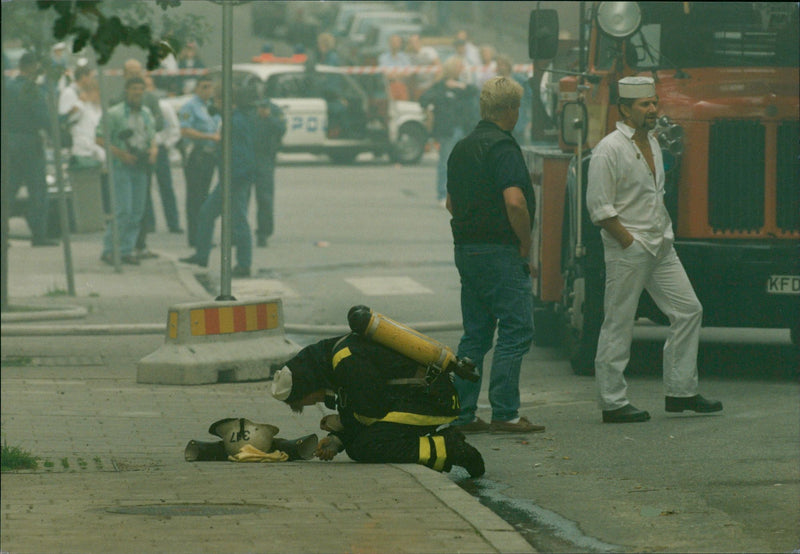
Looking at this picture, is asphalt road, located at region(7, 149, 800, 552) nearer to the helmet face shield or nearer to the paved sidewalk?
the paved sidewalk

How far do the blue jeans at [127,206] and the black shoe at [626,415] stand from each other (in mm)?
9429

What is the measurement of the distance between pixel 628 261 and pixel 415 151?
74.9 ft

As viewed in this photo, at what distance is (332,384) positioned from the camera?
25.1 feet

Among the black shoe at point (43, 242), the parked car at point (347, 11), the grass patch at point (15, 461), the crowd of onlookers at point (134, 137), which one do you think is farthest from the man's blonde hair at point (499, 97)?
the parked car at point (347, 11)

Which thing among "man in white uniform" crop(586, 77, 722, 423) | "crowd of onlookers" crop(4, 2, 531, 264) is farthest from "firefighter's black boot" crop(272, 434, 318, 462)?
"crowd of onlookers" crop(4, 2, 531, 264)

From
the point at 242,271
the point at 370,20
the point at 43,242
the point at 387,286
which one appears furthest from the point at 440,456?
the point at 370,20

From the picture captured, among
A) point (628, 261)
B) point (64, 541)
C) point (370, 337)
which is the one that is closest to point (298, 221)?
point (628, 261)

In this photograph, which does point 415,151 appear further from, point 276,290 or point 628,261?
point 628,261

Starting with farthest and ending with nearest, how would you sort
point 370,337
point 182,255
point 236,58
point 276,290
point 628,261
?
1. point 236,58
2. point 182,255
3. point 276,290
4. point 628,261
5. point 370,337

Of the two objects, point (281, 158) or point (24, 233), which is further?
point (281, 158)

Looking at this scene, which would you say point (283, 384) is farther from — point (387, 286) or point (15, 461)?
point (387, 286)

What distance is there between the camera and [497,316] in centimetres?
895

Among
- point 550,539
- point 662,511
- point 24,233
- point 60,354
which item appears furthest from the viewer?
point 24,233

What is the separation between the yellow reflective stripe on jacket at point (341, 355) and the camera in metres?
7.55
